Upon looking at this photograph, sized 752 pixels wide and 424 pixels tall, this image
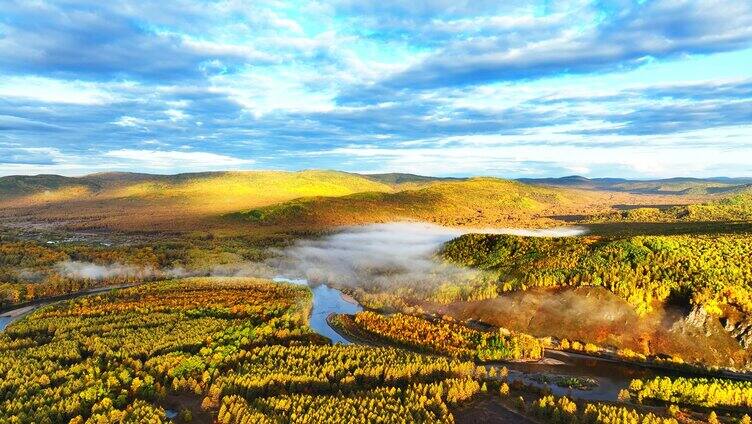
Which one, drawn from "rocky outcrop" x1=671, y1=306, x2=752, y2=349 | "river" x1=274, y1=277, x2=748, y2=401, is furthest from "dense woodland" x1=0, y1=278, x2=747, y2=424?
"rocky outcrop" x1=671, y1=306, x2=752, y2=349

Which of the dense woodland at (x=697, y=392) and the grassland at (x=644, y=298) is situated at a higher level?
the grassland at (x=644, y=298)

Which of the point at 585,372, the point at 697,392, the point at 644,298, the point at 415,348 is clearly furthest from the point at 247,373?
the point at 644,298

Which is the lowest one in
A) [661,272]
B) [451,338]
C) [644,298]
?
[451,338]

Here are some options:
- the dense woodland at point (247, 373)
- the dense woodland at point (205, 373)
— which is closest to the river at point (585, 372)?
the dense woodland at point (247, 373)

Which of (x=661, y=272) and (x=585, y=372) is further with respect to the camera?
(x=661, y=272)

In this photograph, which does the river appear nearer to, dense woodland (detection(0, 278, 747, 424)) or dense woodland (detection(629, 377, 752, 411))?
dense woodland (detection(0, 278, 747, 424))

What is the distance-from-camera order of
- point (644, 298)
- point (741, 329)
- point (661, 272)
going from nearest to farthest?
point (741, 329) < point (644, 298) < point (661, 272)

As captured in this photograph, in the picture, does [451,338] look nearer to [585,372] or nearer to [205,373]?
[585,372]

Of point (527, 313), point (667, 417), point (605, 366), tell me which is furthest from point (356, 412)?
point (527, 313)

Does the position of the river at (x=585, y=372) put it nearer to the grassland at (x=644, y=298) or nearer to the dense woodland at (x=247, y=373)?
the dense woodland at (x=247, y=373)

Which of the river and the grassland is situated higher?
the grassland

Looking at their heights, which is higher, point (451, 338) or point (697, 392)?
point (451, 338)

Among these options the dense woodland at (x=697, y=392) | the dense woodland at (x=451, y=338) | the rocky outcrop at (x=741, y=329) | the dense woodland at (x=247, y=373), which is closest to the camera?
the dense woodland at (x=247, y=373)

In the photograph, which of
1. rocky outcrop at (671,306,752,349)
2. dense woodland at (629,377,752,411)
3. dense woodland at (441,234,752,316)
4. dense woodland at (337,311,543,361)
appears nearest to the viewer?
dense woodland at (629,377,752,411)
